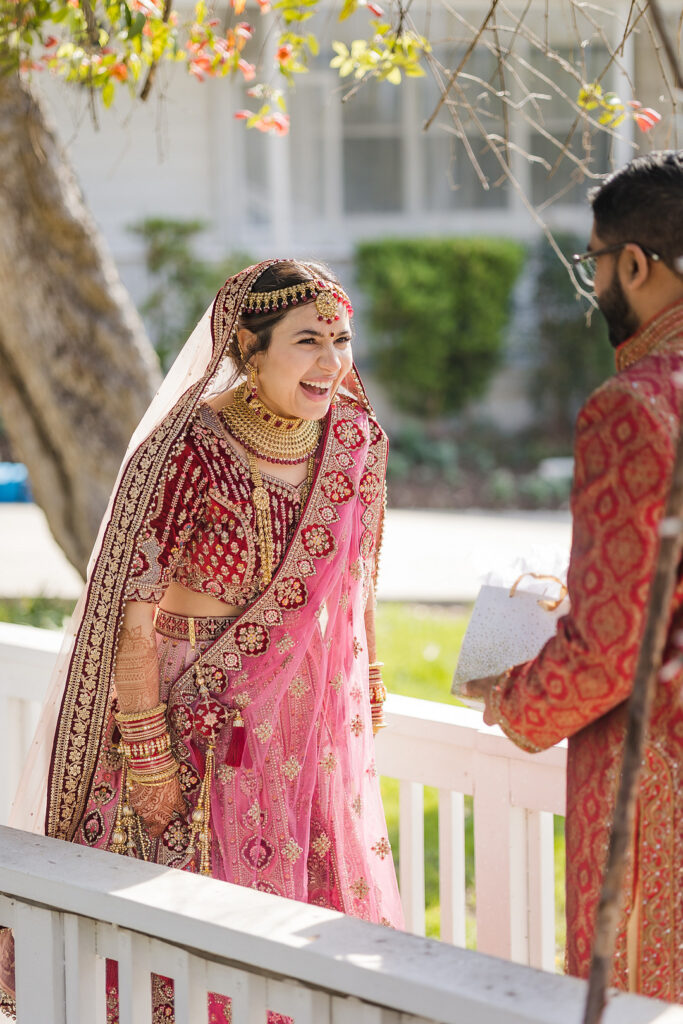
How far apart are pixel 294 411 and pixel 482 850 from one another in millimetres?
1072

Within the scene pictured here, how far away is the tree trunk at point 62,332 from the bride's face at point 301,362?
3.44 metres

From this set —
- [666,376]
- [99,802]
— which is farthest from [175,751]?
[666,376]

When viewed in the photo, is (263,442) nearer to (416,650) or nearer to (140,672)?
(140,672)

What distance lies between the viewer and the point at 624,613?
5.25 ft

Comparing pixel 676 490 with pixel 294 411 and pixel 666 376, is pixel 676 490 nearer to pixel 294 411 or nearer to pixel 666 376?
pixel 666 376

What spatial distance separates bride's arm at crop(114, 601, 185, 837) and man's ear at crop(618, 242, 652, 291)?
1.15 metres

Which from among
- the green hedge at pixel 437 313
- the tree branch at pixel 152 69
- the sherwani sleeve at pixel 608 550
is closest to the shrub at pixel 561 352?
the green hedge at pixel 437 313

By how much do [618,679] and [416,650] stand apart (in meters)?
5.14

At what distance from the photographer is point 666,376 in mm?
1620

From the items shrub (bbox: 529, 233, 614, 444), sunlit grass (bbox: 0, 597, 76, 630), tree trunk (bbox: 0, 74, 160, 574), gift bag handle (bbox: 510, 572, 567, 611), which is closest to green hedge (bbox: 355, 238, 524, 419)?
shrub (bbox: 529, 233, 614, 444)

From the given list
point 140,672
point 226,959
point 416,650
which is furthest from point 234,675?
point 416,650

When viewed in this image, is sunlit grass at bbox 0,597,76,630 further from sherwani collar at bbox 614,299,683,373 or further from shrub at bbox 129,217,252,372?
shrub at bbox 129,217,252,372

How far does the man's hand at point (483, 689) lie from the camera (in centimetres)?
181

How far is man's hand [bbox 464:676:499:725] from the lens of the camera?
1806mm
